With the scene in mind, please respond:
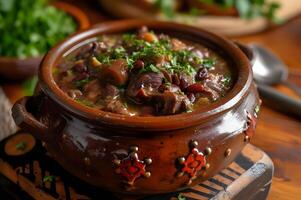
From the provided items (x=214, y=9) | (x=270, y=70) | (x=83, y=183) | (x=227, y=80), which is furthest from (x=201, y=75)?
(x=214, y=9)

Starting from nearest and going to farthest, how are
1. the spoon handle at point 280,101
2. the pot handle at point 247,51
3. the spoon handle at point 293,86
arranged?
the pot handle at point 247,51
the spoon handle at point 280,101
the spoon handle at point 293,86

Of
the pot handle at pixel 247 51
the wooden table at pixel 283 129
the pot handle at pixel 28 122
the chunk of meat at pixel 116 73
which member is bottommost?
the wooden table at pixel 283 129

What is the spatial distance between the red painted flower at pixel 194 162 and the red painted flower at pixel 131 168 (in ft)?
0.33

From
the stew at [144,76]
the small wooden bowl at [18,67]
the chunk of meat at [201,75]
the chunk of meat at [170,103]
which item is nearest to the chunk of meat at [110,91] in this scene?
the stew at [144,76]

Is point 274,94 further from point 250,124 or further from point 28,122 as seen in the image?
point 28,122

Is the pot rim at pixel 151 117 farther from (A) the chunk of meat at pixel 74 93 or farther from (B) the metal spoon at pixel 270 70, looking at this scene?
(B) the metal spoon at pixel 270 70

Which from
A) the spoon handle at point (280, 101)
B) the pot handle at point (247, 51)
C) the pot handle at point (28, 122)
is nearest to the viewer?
the pot handle at point (28, 122)

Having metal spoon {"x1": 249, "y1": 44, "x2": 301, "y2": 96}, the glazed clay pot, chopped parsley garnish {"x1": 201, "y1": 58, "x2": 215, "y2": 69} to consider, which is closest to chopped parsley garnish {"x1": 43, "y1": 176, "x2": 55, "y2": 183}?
the glazed clay pot

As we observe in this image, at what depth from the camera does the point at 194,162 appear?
1109 mm

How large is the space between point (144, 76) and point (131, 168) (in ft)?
0.74

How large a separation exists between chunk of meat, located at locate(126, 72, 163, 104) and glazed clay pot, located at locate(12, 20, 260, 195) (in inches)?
3.7

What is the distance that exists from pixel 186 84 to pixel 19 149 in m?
0.57

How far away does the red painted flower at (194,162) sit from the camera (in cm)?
110

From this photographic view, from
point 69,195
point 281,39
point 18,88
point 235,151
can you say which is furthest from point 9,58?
point 281,39
